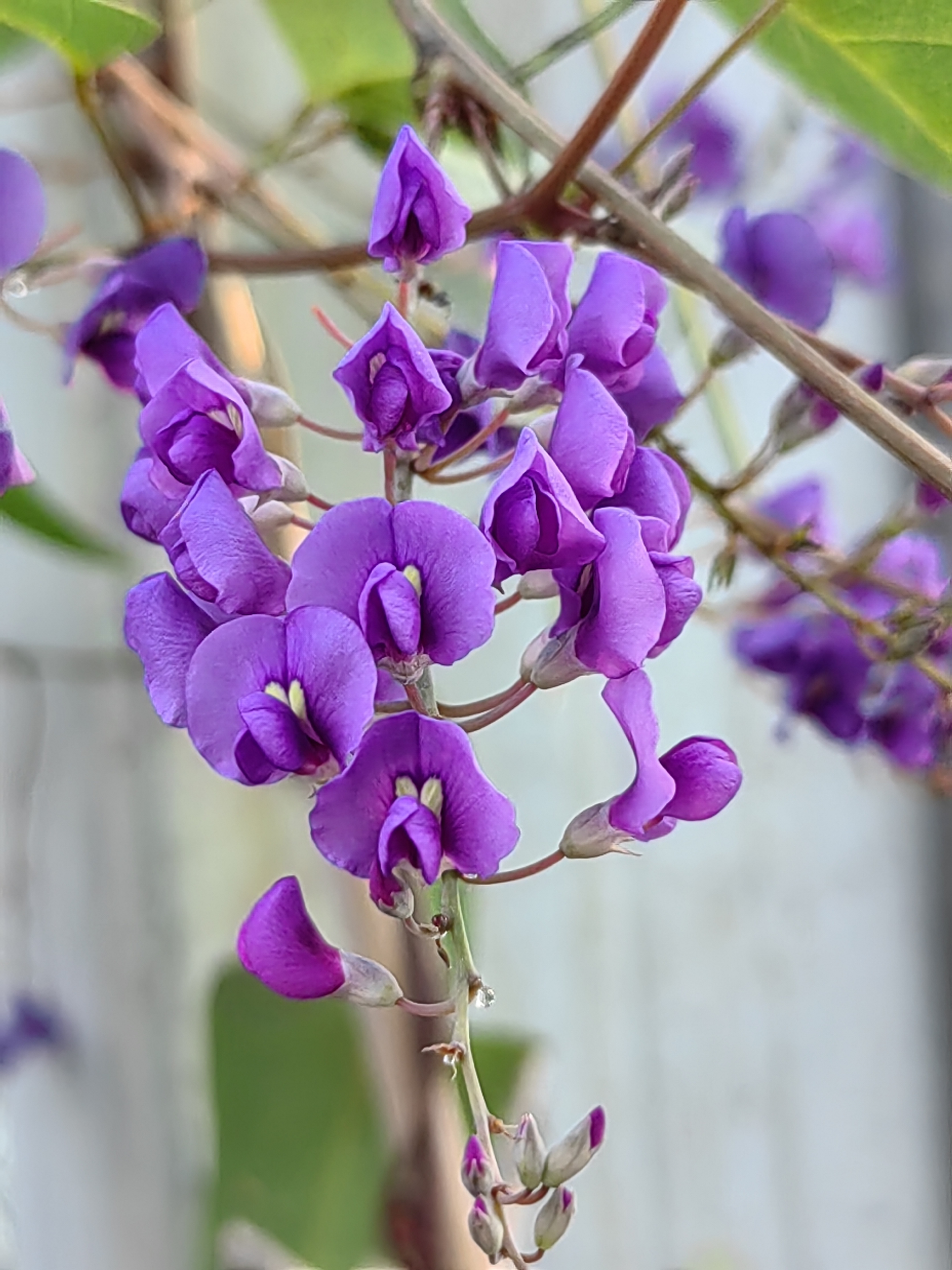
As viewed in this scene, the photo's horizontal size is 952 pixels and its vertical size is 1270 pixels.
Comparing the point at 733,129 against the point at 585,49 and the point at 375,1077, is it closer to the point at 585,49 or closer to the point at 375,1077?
the point at 585,49

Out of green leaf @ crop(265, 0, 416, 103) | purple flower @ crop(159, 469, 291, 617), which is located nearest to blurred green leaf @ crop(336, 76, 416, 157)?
green leaf @ crop(265, 0, 416, 103)

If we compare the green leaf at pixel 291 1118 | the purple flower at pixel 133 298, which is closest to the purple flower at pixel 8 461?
the purple flower at pixel 133 298

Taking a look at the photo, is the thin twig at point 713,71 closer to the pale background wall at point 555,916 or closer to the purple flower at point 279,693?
the purple flower at point 279,693

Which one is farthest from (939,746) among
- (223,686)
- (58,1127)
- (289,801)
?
(58,1127)

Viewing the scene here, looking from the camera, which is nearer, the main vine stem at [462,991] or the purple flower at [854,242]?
the main vine stem at [462,991]

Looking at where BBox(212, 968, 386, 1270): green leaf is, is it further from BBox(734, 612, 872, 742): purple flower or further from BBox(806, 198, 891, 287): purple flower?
BBox(806, 198, 891, 287): purple flower
